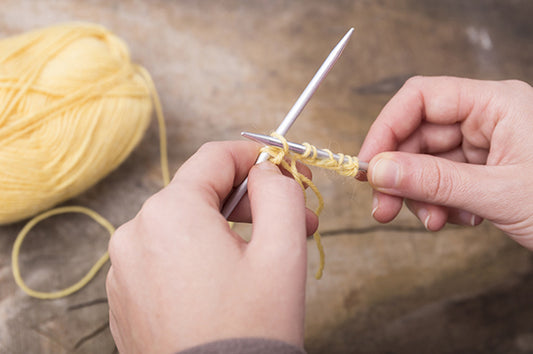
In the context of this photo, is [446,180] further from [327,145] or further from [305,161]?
[327,145]

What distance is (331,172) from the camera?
771mm

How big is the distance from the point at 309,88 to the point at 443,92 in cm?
29

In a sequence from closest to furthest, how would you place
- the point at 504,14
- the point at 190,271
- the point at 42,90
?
the point at 190,271 → the point at 42,90 → the point at 504,14

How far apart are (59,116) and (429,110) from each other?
0.78 meters

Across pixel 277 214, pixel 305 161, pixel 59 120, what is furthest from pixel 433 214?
pixel 59 120

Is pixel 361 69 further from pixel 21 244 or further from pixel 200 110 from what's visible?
pixel 21 244

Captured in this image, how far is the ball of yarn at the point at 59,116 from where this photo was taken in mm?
875

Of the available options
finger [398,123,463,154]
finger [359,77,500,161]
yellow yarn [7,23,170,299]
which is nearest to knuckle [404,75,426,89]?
finger [359,77,500,161]

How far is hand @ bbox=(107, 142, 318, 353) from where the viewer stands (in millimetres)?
455

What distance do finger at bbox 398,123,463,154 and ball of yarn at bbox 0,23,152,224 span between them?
24.6 inches

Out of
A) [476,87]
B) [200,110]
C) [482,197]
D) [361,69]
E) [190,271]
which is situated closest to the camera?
[190,271]

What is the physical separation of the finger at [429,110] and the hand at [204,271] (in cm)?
37

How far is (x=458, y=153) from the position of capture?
3.05ft

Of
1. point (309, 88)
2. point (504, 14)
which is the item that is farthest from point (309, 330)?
point (504, 14)
